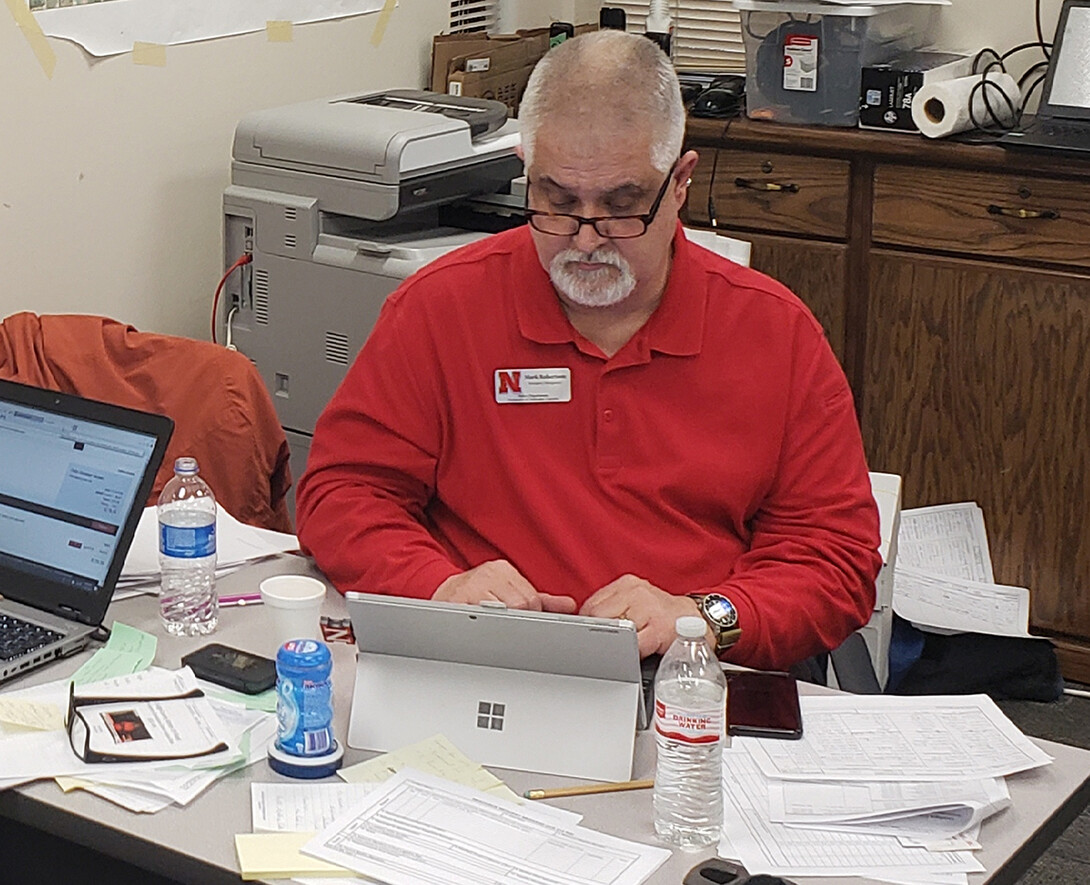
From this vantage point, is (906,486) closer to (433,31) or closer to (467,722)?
(433,31)

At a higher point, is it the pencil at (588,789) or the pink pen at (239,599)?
the pink pen at (239,599)

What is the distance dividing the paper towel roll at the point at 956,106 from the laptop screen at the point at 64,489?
1908 mm

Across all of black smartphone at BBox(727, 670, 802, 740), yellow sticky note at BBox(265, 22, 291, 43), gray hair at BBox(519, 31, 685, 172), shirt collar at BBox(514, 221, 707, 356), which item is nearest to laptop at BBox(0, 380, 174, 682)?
shirt collar at BBox(514, 221, 707, 356)

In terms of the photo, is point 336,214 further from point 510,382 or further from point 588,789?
point 588,789

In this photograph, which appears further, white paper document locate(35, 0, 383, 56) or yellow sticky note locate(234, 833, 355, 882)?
white paper document locate(35, 0, 383, 56)

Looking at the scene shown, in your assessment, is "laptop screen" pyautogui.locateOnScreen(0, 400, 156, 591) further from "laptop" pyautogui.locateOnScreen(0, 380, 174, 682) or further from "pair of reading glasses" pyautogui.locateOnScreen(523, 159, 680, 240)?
"pair of reading glasses" pyautogui.locateOnScreen(523, 159, 680, 240)

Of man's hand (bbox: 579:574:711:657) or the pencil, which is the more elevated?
man's hand (bbox: 579:574:711:657)

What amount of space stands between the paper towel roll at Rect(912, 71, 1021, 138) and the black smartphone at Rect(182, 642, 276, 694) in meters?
1.96

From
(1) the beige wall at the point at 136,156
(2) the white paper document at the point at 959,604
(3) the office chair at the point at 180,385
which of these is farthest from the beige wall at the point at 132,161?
(2) the white paper document at the point at 959,604

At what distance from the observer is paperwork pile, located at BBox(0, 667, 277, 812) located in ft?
4.71

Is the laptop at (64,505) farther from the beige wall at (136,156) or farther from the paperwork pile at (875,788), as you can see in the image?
the beige wall at (136,156)

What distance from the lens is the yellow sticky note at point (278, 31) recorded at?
3.11 meters

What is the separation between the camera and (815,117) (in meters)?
3.27

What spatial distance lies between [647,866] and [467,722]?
271mm
